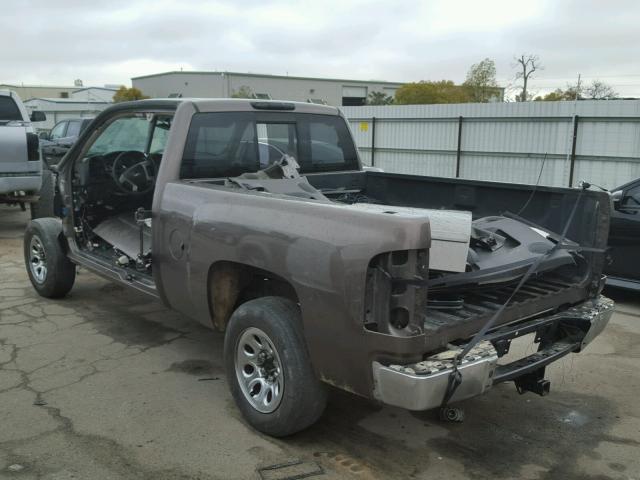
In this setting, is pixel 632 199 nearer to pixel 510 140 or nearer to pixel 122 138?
pixel 122 138

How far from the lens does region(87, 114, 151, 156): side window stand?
5598 millimetres

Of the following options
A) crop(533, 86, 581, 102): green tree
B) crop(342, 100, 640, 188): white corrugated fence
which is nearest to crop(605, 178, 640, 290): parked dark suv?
crop(342, 100, 640, 188): white corrugated fence

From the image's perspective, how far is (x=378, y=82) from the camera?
74.4 meters

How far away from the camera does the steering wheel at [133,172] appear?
5.35 metres

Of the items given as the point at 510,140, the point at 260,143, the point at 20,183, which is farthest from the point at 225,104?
the point at 510,140

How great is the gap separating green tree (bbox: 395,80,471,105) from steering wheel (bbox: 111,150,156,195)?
45970mm

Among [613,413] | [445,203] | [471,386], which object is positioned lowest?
[613,413]

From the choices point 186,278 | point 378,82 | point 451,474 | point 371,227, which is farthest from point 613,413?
point 378,82

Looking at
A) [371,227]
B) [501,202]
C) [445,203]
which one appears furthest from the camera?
[445,203]

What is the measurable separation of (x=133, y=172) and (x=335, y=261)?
3011 millimetres

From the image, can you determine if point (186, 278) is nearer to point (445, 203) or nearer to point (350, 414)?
point (350, 414)

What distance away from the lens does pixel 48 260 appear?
19.6 ft

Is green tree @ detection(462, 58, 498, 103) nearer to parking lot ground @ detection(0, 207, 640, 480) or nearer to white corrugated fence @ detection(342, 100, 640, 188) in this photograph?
white corrugated fence @ detection(342, 100, 640, 188)

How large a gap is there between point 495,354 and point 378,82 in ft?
244
